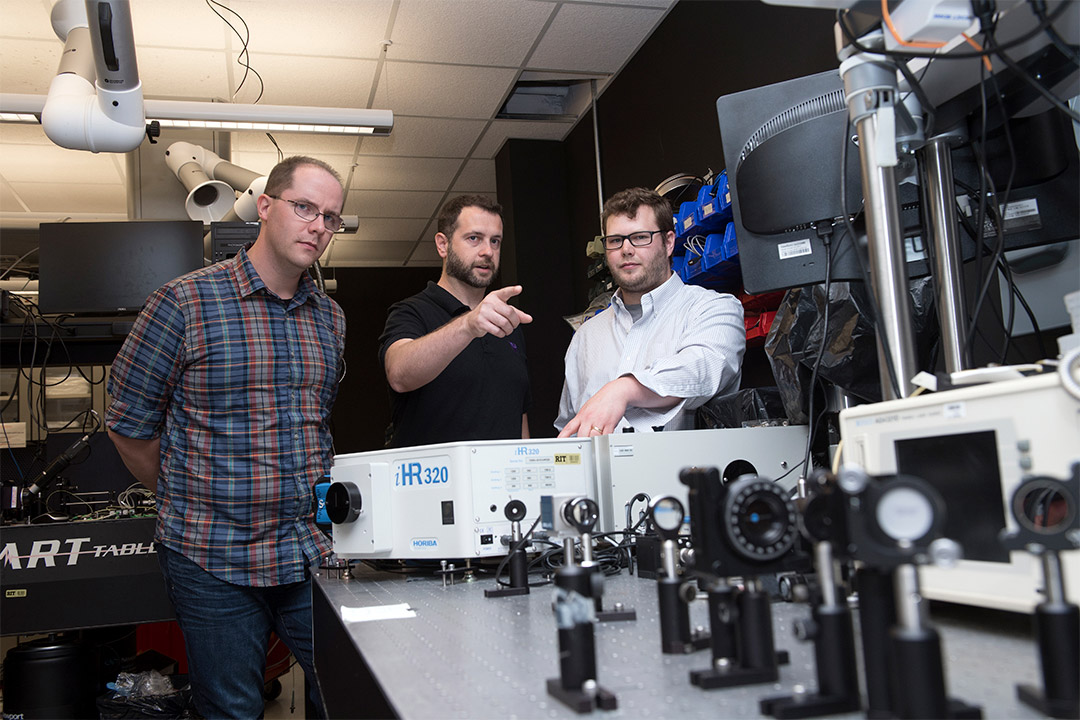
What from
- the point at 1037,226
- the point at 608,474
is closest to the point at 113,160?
the point at 608,474

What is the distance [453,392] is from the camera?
1.94 m

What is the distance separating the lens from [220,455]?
1.59m

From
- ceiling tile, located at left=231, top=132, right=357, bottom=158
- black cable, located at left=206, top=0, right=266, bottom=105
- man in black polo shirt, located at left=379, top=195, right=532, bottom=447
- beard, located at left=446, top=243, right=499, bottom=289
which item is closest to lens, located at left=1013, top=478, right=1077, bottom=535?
man in black polo shirt, located at left=379, top=195, right=532, bottom=447

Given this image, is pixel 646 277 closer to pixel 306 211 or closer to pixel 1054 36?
pixel 306 211

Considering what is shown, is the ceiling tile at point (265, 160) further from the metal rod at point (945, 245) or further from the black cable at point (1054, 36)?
the black cable at point (1054, 36)

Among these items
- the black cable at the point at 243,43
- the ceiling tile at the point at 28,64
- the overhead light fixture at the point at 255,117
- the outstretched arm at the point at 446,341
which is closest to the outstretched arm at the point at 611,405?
the outstretched arm at the point at 446,341

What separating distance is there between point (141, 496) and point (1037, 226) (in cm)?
268

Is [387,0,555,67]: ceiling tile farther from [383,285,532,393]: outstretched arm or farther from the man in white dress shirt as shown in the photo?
[383,285,532,393]: outstretched arm

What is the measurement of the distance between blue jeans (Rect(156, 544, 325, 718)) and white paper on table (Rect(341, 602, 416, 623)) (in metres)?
0.58

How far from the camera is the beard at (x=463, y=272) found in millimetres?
2057

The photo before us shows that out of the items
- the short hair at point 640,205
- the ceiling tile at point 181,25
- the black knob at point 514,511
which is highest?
the ceiling tile at point 181,25

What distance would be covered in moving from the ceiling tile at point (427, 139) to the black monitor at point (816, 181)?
3.51 m

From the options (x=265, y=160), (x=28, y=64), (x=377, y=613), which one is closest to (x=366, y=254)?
(x=265, y=160)

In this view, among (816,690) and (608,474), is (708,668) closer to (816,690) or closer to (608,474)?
(816,690)
